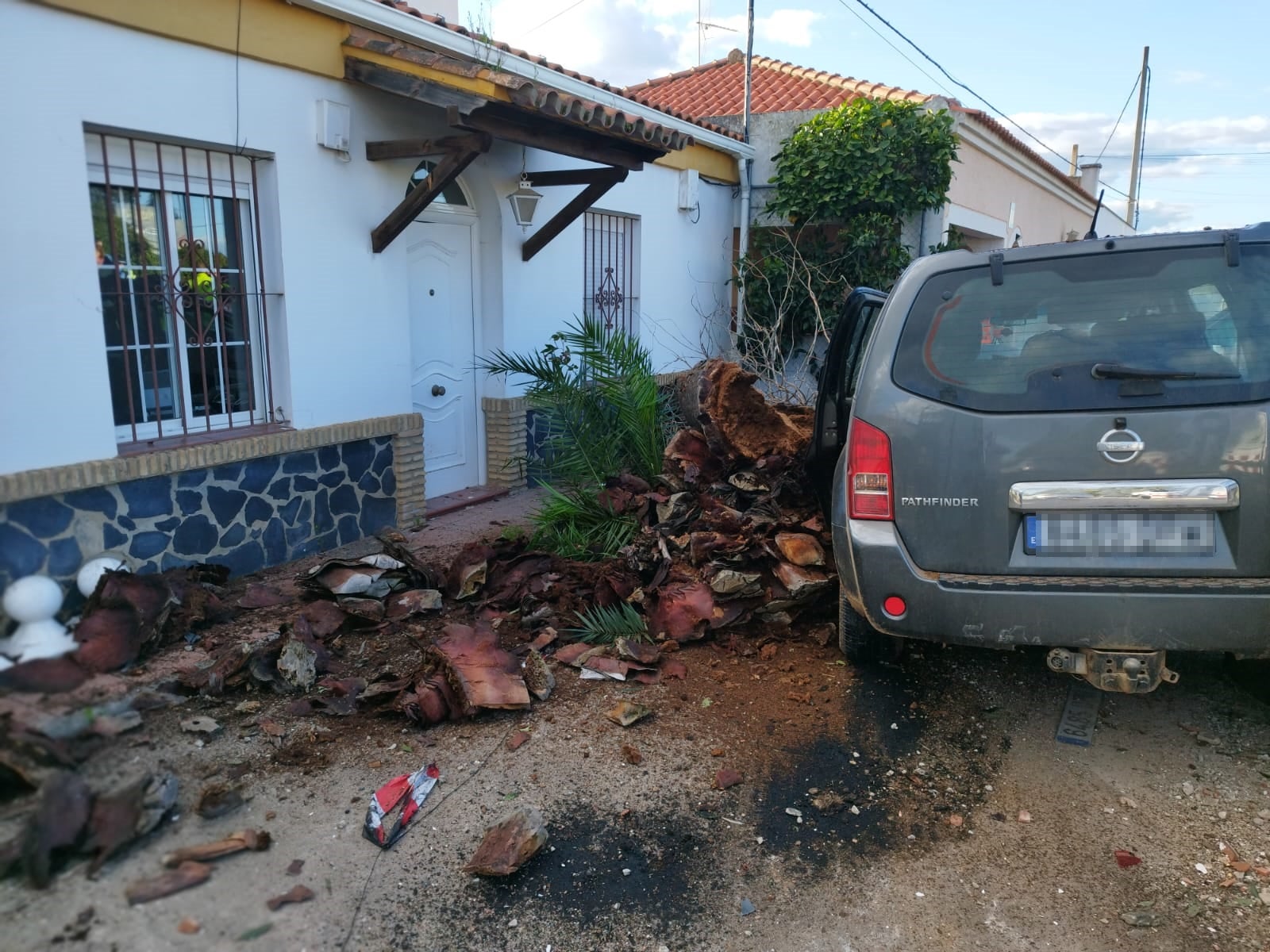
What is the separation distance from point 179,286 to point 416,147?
6.01 feet

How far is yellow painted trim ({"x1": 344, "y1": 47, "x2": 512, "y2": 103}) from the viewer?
236 inches

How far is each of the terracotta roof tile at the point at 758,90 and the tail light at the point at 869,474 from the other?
837cm

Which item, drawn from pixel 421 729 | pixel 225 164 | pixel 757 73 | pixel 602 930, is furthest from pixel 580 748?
pixel 757 73

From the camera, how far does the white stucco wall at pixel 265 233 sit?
4410 mm

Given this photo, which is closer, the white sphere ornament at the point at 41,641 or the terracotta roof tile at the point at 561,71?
the white sphere ornament at the point at 41,641

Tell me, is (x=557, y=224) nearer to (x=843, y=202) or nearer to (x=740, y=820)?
(x=843, y=202)

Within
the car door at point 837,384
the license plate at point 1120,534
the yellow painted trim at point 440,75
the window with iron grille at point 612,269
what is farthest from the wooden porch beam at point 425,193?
the license plate at point 1120,534

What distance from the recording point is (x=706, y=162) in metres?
11.0

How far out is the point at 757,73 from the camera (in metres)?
14.2

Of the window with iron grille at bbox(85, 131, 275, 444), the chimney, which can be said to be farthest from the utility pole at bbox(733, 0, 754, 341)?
the chimney

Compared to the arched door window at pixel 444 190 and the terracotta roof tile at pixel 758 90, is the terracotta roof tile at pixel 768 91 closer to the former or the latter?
the terracotta roof tile at pixel 758 90

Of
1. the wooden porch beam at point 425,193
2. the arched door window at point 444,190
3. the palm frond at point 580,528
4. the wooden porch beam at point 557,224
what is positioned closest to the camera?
the palm frond at point 580,528

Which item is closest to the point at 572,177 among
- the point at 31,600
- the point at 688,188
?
the point at 688,188

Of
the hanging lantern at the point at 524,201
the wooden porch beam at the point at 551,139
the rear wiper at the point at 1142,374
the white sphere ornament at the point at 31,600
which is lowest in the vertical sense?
the white sphere ornament at the point at 31,600
